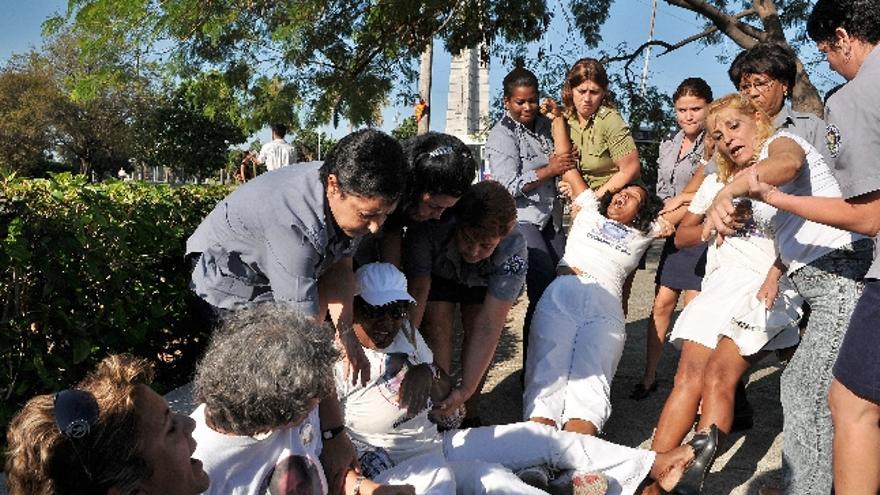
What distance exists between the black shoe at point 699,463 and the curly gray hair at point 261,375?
1786mm

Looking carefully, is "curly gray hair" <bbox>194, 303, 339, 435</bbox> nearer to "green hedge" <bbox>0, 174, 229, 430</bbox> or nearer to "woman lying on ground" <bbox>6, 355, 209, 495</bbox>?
"woman lying on ground" <bbox>6, 355, 209, 495</bbox>

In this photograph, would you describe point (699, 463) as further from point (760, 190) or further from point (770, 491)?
point (760, 190)

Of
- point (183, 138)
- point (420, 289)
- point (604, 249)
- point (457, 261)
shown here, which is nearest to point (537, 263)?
point (604, 249)

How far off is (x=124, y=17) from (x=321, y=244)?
194 inches

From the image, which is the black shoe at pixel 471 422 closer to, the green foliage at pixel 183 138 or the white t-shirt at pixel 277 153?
the white t-shirt at pixel 277 153

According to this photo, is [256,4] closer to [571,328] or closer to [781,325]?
[571,328]

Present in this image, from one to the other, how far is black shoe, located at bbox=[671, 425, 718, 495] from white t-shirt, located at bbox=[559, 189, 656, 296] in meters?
1.18

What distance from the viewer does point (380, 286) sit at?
2.82 metres

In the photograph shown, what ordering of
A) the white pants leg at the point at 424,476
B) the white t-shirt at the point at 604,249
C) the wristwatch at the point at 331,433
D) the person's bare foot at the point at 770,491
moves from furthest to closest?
the white t-shirt at the point at 604,249 → the person's bare foot at the point at 770,491 → the white pants leg at the point at 424,476 → the wristwatch at the point at 331,433

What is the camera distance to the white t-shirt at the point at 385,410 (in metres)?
2.82

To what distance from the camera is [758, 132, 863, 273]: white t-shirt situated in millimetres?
2791

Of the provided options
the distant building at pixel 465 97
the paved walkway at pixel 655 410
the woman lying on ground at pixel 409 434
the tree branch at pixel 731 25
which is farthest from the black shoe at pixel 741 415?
the distant building at pixel 465 97

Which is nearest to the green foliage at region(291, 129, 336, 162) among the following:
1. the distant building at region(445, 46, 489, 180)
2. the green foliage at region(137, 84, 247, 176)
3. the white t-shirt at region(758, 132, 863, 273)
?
the white t-shirt at region(758, 132, 863, 273)

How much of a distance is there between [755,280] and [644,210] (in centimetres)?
91
